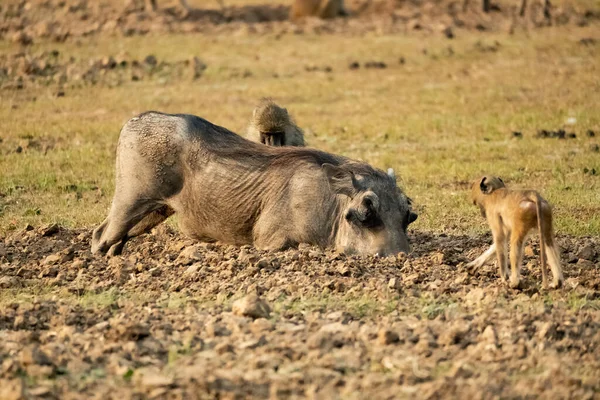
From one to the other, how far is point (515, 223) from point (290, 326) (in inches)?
61.2

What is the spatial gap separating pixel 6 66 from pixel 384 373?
15214mm

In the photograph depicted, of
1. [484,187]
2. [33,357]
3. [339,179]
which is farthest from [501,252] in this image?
[33,357]

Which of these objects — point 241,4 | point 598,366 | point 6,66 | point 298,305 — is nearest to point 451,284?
point 298,305

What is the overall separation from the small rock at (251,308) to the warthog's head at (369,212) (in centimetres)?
178

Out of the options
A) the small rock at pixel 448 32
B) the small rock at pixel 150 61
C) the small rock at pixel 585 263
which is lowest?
the small rock at pixel 150 61

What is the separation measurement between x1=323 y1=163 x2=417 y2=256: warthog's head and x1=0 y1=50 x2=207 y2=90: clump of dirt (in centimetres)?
1113

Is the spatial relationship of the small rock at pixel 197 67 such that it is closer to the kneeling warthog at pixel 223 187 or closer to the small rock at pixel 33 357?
the kneeling warthog at pixel 223 187

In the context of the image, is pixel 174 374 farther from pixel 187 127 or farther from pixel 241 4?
pixel 241 4

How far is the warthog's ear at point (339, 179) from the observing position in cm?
808

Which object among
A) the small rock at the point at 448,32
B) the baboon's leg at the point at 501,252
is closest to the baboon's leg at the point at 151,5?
the small rock at the point at 448,32

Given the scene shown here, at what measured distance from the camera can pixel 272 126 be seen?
10062 millimetres

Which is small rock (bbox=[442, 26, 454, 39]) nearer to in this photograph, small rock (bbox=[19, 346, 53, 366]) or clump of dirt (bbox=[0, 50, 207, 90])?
clump of dirt (bbox=[0, 50, 207, 90])

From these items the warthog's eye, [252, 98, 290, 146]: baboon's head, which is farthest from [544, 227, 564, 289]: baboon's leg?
[252, 98, 290, 146]: baboon's head

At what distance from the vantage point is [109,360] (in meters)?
5.46
